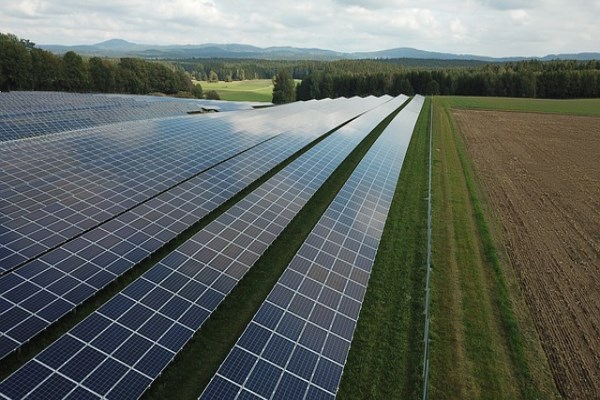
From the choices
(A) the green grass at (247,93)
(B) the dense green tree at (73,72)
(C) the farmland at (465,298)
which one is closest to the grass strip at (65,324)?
(C) the farmland at (465,298)

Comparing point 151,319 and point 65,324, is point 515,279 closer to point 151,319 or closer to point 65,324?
point 151,319

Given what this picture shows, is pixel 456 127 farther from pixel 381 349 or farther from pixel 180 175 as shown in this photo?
pixel 381 349

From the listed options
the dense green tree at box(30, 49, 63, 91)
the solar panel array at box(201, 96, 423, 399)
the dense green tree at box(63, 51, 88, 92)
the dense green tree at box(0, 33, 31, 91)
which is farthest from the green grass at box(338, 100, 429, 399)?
the dense green tree at box(63, 51, 88, 92)

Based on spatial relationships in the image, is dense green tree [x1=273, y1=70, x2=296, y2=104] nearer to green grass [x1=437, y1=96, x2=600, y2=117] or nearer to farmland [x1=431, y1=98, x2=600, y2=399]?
green grass [x1=437, y1=96, x2=600, y2=117]

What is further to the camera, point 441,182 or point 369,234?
point 441,182

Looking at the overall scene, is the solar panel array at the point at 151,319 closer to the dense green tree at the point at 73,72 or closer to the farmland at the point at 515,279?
the farmland at the point at 515,279

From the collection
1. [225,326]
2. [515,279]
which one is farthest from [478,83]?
[225,326]

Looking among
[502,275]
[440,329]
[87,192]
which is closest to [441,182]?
[502,275]
